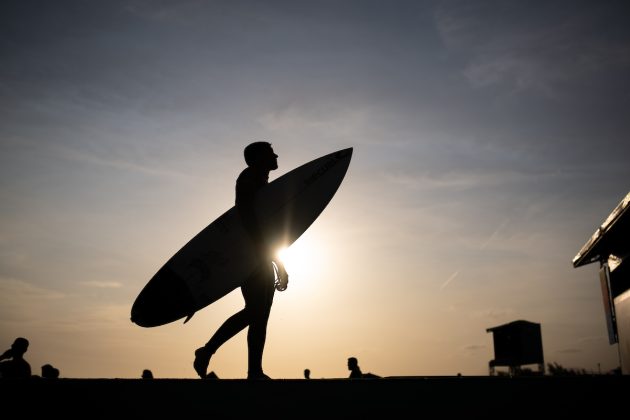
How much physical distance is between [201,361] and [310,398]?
225cm

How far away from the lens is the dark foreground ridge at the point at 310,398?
2.60 meters

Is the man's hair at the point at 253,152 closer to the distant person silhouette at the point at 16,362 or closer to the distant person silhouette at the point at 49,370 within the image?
the distant person silhouette at the point at 16,362

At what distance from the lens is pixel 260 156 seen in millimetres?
5020

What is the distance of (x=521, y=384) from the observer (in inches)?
107

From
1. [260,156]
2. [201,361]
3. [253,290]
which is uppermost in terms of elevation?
[260,156]

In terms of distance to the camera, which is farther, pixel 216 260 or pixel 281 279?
pixel 216 260

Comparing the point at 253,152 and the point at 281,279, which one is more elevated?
the point at 253,152

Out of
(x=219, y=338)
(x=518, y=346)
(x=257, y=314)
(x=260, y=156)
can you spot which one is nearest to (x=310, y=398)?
(x=257, y=314)

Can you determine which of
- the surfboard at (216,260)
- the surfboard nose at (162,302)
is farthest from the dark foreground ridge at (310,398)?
the surfboard nose at (162,302)

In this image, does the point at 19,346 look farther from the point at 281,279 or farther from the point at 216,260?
the point at 281,279

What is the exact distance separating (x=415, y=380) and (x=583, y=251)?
34.3 feet

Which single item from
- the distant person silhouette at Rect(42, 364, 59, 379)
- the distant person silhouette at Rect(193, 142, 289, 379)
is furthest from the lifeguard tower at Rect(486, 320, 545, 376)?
the distant person silhouette at Rect(193, 142, 289, 379)

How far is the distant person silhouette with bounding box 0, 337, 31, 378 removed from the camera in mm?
6934

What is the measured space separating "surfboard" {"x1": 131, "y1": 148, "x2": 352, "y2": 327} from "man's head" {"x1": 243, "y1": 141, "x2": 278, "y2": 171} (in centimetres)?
82
